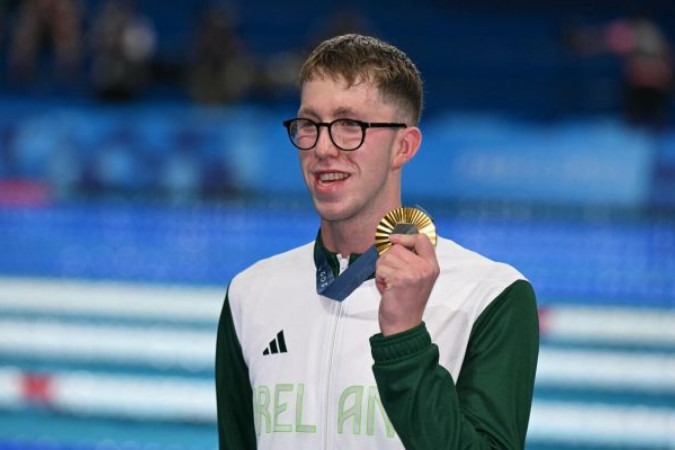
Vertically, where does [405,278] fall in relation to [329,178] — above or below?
below

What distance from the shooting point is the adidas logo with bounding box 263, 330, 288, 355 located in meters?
2.27

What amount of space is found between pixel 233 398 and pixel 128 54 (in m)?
11.5

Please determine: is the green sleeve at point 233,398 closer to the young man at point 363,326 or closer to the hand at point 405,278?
the young man at point 363,326

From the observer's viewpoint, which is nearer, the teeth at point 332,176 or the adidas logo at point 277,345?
the teeth at point 332,176

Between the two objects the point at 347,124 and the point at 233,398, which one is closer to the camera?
the point at 347,124

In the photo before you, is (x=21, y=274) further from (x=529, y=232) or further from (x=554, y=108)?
(x=554, y=108)

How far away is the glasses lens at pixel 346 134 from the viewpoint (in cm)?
209

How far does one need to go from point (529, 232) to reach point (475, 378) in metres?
8.08

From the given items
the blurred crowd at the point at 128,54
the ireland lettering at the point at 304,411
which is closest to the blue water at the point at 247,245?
the blurred crowd at the point at 128,54

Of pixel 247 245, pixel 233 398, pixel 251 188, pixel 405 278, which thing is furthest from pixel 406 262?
pixel 251 188

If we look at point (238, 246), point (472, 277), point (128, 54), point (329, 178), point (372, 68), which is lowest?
point (472, 277)

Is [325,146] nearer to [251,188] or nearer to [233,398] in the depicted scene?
[233,398]

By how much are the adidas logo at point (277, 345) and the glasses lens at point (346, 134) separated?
38 centimetres

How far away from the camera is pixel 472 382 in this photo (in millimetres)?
2025
